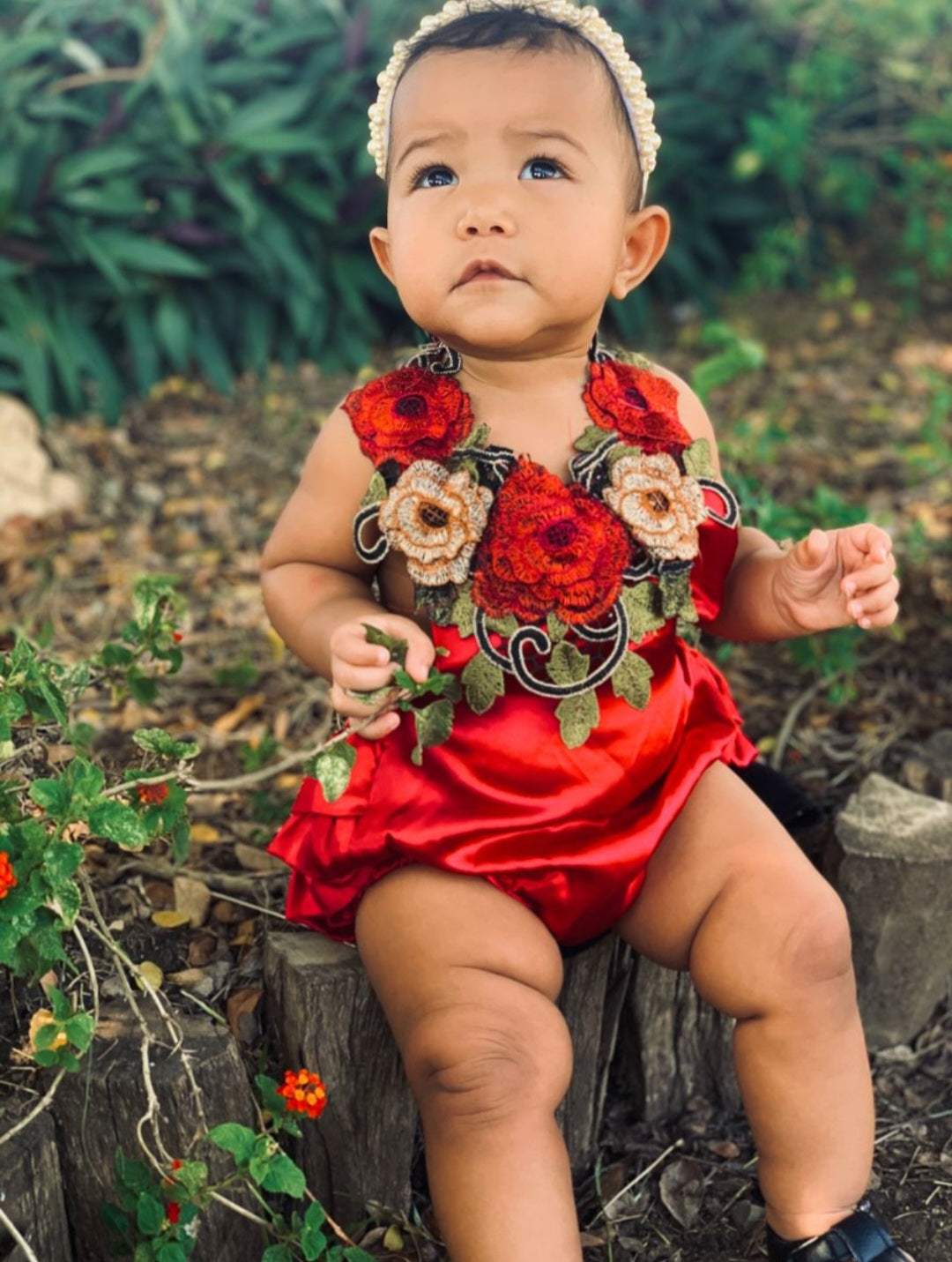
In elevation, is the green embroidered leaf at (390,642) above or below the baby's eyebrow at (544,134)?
below

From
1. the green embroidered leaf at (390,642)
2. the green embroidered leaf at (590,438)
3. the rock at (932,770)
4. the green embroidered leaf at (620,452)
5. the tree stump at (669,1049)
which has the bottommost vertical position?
the tree stump at (669,1049)

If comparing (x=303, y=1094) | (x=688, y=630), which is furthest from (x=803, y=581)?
(x=303, y=1094)

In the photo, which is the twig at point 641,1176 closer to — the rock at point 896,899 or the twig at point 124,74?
the rock at point 896,899

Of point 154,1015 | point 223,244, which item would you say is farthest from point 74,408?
point 154,1015

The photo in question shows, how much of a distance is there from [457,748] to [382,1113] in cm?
57

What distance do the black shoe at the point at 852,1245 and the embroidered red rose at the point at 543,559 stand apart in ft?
2.72

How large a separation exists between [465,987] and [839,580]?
0.73 m

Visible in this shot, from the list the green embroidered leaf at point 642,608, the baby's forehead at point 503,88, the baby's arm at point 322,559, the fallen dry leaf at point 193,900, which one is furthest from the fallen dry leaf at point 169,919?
the baby's forehead at point 503,88

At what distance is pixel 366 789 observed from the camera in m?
2.15

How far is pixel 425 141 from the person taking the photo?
6.64ft

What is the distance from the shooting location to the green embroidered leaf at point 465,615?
6.86ft

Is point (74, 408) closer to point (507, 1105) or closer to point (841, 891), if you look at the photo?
point (841, 891)

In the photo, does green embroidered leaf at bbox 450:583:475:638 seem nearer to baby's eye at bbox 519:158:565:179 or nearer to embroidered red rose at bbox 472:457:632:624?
embroidered red rose at bbox 472:457:632:624

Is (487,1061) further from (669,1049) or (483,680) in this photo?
(669,1049)
